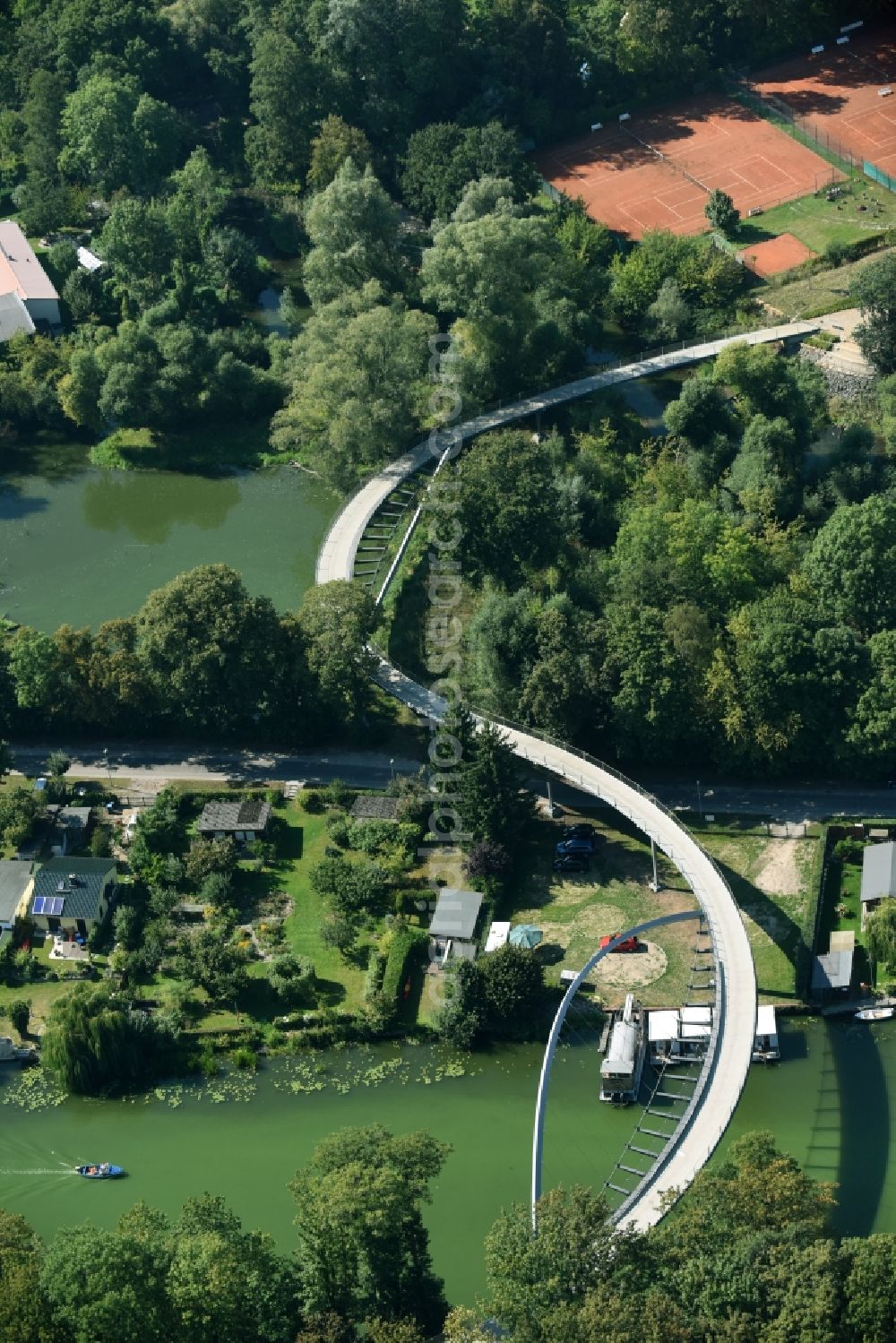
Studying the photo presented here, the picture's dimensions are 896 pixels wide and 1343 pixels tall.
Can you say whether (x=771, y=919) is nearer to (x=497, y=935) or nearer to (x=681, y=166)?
(x=497, y=935)

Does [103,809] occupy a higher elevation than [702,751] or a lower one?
lower

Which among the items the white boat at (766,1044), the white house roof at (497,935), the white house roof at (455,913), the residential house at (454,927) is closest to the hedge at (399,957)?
the residential house at (454,927)

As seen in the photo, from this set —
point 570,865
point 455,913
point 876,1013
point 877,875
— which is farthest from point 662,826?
point 876,1013

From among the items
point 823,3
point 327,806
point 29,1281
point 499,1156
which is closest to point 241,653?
point 327,806

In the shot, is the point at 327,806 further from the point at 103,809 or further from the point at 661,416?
the point at 661,416

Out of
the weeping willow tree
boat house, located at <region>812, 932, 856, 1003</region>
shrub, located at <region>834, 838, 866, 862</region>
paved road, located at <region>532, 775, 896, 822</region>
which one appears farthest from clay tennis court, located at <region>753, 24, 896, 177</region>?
the weeping willow tree

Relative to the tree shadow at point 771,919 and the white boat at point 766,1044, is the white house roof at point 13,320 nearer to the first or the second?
the tree shadow at point 771,919
